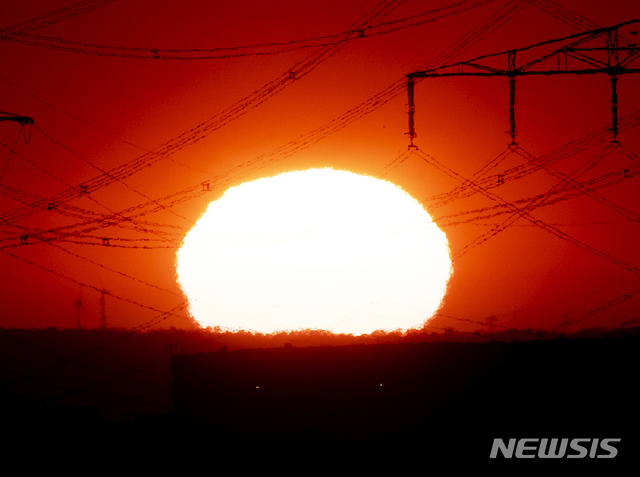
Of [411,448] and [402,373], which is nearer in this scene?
[411,448]

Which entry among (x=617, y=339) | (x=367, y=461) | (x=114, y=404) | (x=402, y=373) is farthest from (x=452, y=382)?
(x=114, y=404)

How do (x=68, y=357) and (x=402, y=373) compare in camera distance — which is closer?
(x=402, y=373)

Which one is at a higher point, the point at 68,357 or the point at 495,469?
the point at 68,357

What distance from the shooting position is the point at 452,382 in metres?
30.1

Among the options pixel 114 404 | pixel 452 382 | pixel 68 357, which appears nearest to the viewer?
pixel 452 382

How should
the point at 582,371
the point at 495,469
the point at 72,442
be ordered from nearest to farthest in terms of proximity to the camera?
the point at 495,469
the point at 582,371
the point at 72,442

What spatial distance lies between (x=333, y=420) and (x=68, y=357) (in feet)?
264

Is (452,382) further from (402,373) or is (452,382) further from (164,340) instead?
(164,340)

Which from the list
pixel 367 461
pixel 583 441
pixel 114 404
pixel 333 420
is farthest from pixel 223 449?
pixel 114 404

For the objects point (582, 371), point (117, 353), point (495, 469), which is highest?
point (117, 353)

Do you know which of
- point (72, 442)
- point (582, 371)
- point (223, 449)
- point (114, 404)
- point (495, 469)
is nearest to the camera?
point (495, 469)

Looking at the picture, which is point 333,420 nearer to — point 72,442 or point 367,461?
point 367,461

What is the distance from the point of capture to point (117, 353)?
10419 centimetres

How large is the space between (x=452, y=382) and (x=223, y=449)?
1031 cm
